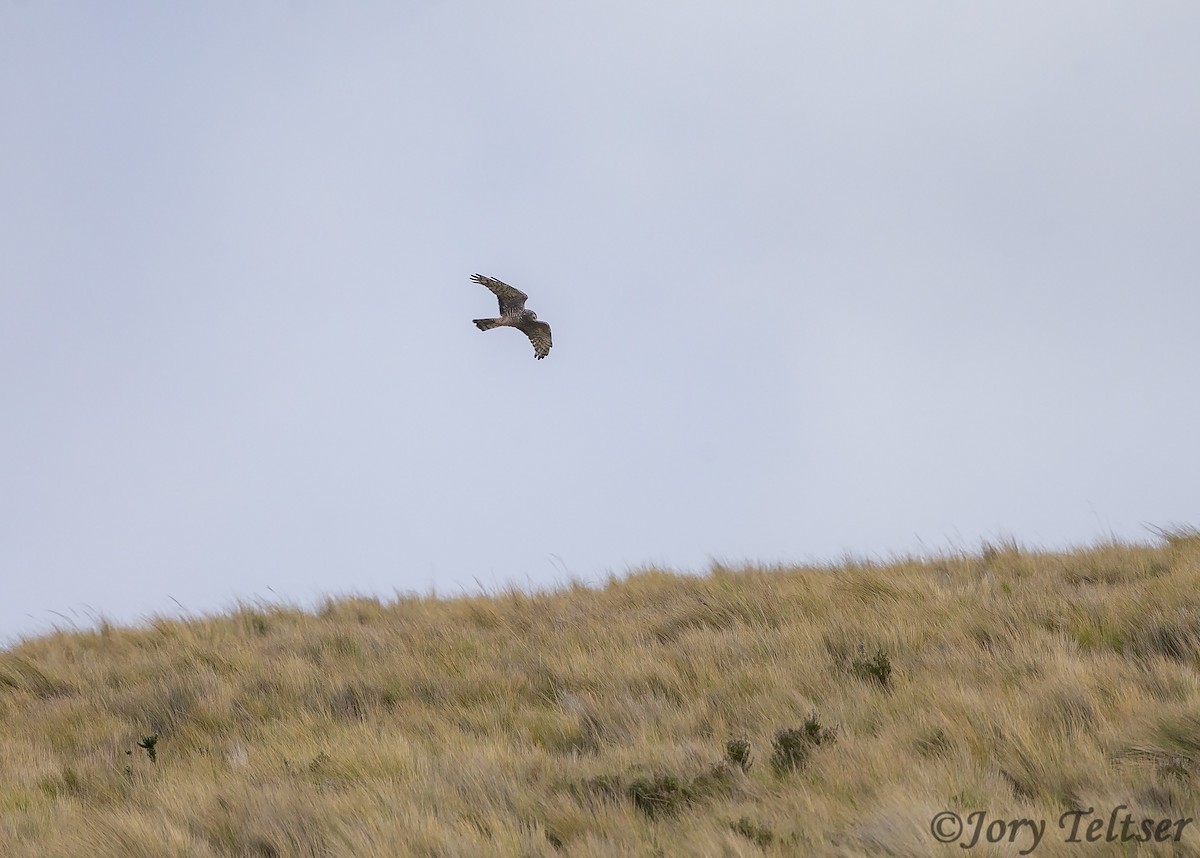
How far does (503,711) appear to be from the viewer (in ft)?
21.3

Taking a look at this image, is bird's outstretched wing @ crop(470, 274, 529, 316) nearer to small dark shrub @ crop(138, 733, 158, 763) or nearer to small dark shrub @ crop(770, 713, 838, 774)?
small dark shrub @ crop(138, 733, 158, 763)

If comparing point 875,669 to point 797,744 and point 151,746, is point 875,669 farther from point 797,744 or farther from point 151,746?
point 151,746

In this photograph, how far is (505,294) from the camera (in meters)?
11.4

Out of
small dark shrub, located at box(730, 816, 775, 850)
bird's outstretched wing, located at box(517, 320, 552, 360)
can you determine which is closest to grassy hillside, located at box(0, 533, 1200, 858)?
small dark shrub, located at box(730, 816, 775, 850)

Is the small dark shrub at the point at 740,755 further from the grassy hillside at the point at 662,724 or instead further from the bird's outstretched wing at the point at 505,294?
the bird's outstretched wing at the point at 505,294

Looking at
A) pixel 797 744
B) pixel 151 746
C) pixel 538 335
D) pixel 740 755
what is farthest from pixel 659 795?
pixel 538 335

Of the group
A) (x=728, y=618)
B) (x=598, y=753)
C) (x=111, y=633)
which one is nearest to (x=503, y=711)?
(x=598, y=753)

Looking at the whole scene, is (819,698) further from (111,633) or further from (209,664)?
(111,633)

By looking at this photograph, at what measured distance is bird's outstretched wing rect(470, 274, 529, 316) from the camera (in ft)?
36.9

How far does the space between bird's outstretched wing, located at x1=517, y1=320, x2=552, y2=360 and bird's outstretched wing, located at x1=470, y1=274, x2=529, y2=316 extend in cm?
25

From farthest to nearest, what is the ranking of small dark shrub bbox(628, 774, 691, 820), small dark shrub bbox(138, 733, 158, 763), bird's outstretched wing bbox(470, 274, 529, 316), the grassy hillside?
1. bird's outstretched wing bbox(470, 274, 529, 316)
2. small dark shrub bbox(138, 733, 158, 763)
3. small dark shrub bbox(628, 774, 691, 820)
4. the grassy hillside

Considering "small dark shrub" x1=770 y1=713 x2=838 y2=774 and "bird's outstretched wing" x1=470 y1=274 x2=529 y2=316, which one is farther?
"bird's outstretched wing" x1=470 y1=274 x2=529 y2=316

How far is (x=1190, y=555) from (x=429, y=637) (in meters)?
6.36

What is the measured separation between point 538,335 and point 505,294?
741 millimetres
